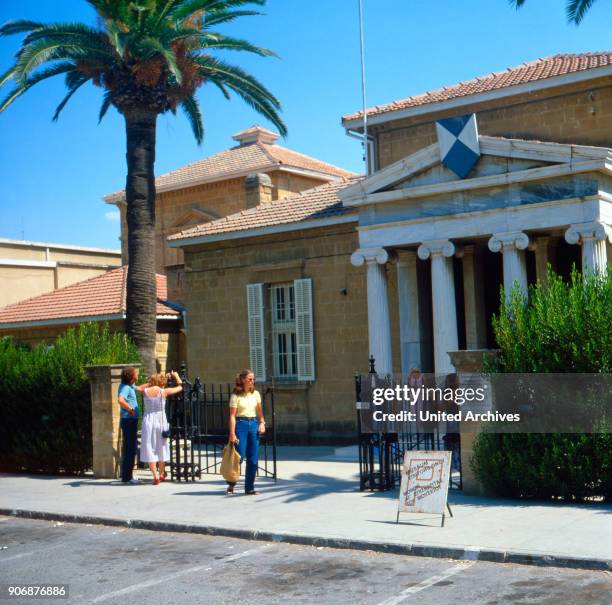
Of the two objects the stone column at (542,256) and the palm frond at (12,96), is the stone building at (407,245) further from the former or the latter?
the palm frond at (12,96)

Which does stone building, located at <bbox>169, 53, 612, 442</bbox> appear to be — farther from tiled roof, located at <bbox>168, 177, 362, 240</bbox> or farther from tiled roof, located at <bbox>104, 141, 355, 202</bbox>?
tiled roof, located at <bbox>104, 141, 355, 202</bbox>

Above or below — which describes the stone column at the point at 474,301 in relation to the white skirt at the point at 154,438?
above

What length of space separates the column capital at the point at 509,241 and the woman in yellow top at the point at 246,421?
6321mm

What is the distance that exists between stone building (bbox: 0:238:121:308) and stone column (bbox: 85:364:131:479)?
71.8 ft

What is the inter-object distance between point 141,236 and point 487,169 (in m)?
6.91

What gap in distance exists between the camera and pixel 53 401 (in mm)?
15273

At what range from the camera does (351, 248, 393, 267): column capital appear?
18.0 meters

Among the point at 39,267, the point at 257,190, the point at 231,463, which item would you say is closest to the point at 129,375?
the point at 231,463

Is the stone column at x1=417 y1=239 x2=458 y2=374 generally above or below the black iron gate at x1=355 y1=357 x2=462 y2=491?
above

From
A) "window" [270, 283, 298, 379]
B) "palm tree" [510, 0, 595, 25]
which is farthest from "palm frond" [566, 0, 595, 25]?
"window" [270, 283, 298, 379]

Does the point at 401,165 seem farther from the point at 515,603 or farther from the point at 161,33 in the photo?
the point at 515,603

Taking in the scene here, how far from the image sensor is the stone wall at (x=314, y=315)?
789 inches
